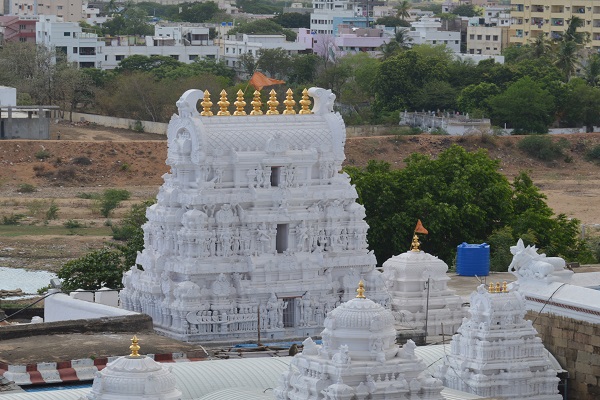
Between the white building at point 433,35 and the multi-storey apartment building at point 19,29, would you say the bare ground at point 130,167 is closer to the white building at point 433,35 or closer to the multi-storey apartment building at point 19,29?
the multi-storey apartment building at point 19,29

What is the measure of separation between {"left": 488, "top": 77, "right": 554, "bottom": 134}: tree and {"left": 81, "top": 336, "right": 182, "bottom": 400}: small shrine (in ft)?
271

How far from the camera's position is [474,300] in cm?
4441

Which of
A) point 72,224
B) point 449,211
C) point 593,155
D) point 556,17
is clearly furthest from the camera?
point 556,17

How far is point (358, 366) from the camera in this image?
Result: 37719mm

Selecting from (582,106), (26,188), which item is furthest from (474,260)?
(582,106)

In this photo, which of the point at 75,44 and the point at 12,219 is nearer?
the point at 12,219

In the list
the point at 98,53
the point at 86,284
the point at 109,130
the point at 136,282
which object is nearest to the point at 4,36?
the point at 98,53

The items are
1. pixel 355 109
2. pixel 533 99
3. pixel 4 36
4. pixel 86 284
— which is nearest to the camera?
pixel 86 284

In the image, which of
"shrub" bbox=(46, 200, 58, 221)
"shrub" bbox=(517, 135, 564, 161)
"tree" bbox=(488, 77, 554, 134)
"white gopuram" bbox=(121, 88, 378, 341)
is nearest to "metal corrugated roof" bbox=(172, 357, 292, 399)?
"white gopuram" bbox=(121, 88, 378, 341)

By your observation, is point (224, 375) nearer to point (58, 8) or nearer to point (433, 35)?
point (433, 35)

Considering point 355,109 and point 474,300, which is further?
point 355,109

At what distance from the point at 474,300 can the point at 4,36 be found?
117 metres

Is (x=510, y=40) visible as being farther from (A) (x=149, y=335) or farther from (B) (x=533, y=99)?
(A) (x=149, y=335)

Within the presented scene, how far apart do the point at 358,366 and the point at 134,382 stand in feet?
14.2
